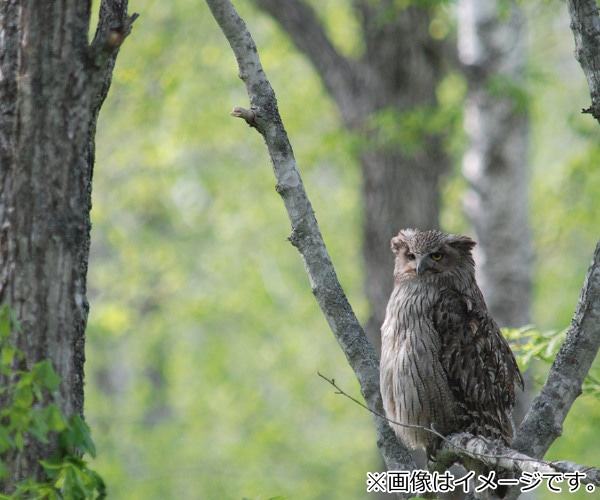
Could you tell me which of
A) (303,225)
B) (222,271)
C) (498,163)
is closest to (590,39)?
(303,225)

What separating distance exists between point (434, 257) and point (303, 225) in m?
1.51

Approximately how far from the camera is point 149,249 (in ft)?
51.1

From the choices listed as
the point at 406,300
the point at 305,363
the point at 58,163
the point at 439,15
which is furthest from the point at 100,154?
the point at 58,163

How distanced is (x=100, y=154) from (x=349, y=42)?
4.93m

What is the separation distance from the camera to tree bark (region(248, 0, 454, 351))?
29.0 ft

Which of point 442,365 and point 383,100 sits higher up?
point 383,100

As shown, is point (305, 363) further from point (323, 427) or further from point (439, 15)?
point (439, 15)

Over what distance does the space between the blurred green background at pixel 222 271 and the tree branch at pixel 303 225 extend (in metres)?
7.45

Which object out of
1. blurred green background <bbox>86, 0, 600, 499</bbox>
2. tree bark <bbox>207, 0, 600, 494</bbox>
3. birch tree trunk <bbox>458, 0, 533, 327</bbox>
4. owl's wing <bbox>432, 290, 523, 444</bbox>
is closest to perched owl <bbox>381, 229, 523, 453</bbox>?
owl's wing <bbox>432, 290, 523, 444</bbox>

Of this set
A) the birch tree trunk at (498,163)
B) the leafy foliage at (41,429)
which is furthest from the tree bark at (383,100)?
the leafy foliage at (41,429)

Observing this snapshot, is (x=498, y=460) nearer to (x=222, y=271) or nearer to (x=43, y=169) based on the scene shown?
(x=43, y=169)

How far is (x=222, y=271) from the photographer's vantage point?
16.3 meters

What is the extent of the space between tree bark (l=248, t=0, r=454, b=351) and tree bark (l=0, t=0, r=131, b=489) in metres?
5.80

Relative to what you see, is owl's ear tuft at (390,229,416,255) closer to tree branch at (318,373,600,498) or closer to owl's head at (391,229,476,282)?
owl's head at (391,229,476,282)
